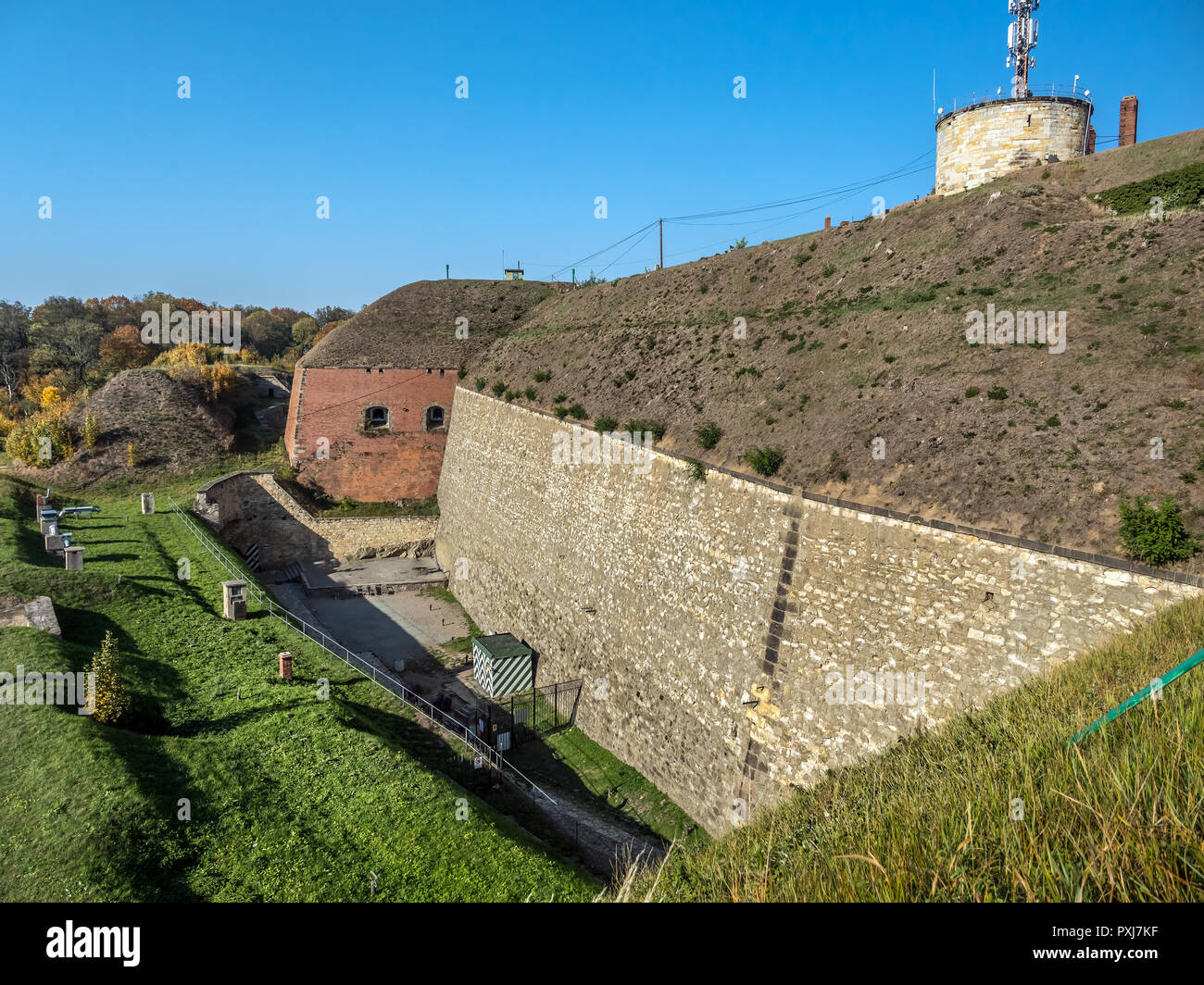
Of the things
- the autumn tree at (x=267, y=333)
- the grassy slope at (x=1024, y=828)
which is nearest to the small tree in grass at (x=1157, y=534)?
the grassy slope at (x=1024, y=828)

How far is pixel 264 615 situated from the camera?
17.7m

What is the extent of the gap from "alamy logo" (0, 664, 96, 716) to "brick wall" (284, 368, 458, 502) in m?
22.2

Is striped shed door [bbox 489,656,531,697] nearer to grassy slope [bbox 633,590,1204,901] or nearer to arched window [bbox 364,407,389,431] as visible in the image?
grassy slope [bbox 633,590,1204,901]

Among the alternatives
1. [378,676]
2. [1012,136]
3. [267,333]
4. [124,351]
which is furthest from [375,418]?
[267,333]

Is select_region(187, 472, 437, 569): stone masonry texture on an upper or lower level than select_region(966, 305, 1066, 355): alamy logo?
lower

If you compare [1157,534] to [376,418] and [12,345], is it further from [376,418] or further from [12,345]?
[12,345]

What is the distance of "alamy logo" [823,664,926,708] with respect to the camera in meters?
10.8

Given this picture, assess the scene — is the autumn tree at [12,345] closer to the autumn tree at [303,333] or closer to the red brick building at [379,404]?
the autumn tree at [303,333]

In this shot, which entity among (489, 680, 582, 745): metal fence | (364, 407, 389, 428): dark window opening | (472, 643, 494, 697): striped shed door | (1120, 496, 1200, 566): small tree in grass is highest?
(364, 407, 389, 428): dark window opening

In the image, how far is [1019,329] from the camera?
13.8 metres

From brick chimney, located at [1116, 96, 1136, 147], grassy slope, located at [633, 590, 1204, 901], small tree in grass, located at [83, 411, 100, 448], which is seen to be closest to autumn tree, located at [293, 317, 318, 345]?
small tree in grass, located at [83, 411, 100, 448]

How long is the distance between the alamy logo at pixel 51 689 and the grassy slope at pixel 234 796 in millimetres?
309

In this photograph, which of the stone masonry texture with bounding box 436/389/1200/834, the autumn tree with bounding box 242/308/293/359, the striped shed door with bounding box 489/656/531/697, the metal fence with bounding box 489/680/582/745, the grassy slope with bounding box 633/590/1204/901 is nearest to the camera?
the grassy slope with bounding box 633/590/1204/901
